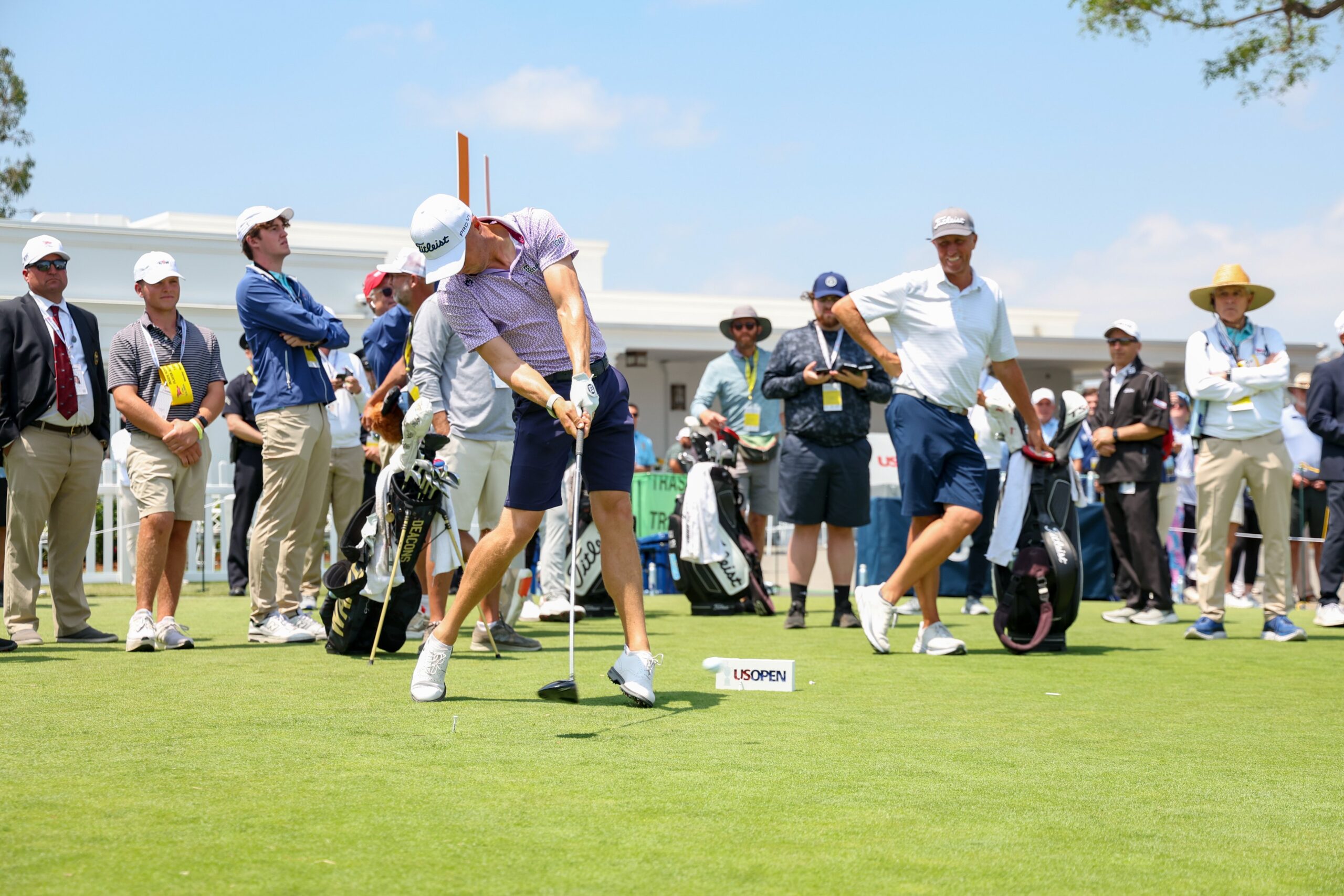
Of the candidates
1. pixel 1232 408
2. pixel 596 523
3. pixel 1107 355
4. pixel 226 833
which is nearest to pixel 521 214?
pixel 596 523

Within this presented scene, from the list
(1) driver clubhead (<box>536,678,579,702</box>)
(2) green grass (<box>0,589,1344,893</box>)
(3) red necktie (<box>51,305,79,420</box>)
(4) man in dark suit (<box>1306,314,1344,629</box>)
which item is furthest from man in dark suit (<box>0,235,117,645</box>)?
(4) man in dark suit (<box>1306,314,1344,629</box>)

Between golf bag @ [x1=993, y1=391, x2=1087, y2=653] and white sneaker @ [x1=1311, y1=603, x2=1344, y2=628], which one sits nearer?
golf bag @ [x1=993, y1=391, x2=1087, y2=653]

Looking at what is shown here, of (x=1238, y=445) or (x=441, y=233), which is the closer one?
(x=441, y=233)

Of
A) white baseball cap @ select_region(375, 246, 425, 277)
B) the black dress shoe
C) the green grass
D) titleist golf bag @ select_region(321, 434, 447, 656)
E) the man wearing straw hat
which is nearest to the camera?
the green grass

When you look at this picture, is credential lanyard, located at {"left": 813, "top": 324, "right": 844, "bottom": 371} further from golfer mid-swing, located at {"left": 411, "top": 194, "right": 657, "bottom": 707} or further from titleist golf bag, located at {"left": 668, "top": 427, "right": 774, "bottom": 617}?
golfer mid-swing, located at {"left": 411, "top": 194, "right": 657, "bottom": 707}

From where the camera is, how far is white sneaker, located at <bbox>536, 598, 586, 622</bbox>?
901cm

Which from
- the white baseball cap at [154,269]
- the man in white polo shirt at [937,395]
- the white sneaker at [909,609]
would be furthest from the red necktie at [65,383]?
the white sneaker at [909,609]

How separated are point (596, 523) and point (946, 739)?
1471 mm

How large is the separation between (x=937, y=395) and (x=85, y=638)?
465cm

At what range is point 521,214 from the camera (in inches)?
189

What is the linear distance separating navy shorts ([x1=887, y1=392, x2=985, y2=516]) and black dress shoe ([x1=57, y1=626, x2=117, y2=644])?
4.24 meters

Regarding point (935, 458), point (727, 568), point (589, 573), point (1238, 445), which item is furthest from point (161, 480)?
point (1238, 445)

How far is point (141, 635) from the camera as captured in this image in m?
6.46

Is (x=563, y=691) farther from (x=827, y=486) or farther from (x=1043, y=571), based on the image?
(x=827, y=486)
